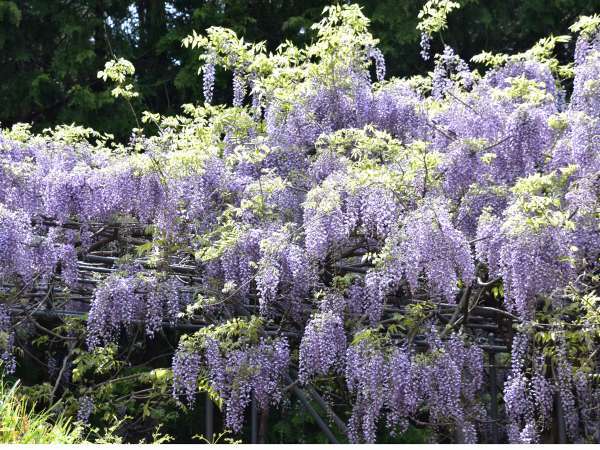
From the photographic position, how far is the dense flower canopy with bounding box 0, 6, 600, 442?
6324mm

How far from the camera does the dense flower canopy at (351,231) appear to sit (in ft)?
20.7

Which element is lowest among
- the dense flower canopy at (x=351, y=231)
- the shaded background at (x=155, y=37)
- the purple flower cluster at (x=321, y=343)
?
the purple flower cluster at (x=321, y=343)

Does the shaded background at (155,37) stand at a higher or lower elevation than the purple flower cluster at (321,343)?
higher

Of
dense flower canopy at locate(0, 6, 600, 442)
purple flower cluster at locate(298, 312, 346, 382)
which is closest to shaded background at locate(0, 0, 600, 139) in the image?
dense flower canopy at locate(0, 6, 600, 442)

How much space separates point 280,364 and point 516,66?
2863 millimetres

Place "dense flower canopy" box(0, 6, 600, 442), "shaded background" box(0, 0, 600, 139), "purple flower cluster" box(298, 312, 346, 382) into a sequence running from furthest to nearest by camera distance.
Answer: "shaded background" box(0, 0, 600, 139), "purple flower cluster" box(298, 312, 346, 382), "dense flower canopy" box(0, 6, 600, 442)

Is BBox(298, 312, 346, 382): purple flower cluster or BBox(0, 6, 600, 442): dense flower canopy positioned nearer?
BBox(0, 6, 600, 442): dense flower canopy

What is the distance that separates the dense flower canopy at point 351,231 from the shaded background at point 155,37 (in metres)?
3.79

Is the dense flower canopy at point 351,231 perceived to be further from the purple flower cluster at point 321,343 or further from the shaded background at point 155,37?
the shaded background at point 155,37

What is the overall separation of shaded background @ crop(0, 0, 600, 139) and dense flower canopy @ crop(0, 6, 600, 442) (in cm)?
379

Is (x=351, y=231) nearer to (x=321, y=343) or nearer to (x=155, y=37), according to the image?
(x=321, y=343)

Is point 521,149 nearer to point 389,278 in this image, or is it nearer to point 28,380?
point 389,278

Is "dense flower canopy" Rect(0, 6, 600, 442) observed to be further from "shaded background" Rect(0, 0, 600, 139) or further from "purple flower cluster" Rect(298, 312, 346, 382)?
"shaded background" Rect(0, 0, 600, 139)

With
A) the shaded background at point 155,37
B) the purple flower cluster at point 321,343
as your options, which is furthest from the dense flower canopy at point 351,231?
the shaded background at point 155,37
